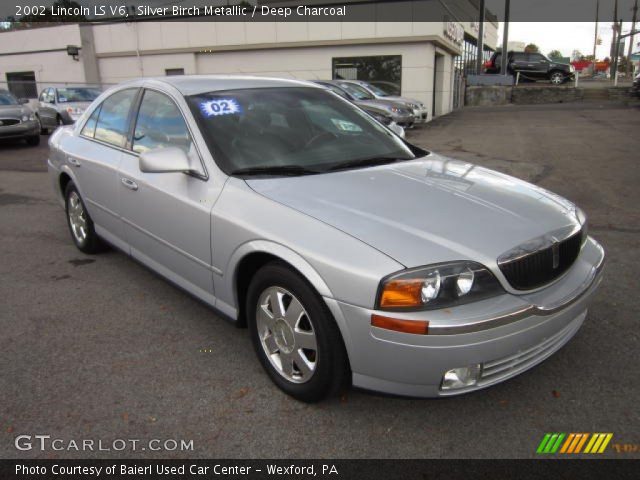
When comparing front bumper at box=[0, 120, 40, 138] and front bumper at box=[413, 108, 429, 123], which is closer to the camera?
front bumper at box=[0, 120, 40, 138]

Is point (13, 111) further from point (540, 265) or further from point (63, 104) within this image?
point (540, 265)

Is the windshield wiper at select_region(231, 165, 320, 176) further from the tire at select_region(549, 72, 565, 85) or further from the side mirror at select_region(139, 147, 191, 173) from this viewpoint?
the tire at select_region(549, 72, 565, 85)

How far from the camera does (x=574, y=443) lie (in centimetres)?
243

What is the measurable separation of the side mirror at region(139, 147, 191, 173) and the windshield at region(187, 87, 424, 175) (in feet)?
0.67

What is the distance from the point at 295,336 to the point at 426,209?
919 mm

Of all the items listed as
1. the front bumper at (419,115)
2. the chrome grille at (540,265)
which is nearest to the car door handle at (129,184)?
the chrome grille at (540,265)

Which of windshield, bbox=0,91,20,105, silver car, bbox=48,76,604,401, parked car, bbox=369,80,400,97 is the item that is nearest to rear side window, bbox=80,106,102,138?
silver car, bbox=48,76,604,401

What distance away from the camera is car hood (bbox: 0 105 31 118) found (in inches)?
525

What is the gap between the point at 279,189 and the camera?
2.88m

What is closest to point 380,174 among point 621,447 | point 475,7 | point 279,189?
point 279,189

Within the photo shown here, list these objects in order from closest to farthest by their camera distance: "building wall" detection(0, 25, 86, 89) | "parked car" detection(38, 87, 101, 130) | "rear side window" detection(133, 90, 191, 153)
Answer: "rear side window" detection(133, 90, 191, 153)
"parked car" detection(38, 87, 101, 130)
"building wall" detection(0, 25, 86, 89)

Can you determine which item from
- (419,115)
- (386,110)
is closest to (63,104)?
(386,110)

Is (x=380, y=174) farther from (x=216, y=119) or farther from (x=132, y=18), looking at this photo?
(x=132, y=18)

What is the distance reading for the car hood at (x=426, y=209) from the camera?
2.38 meters
